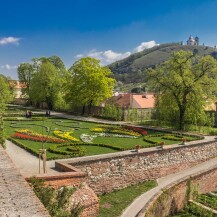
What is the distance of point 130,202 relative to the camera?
15516 mm

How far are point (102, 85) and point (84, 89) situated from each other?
8.69 ft

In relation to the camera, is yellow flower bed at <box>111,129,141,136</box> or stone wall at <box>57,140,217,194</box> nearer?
stone wall at <box>57,140,217,194</box>

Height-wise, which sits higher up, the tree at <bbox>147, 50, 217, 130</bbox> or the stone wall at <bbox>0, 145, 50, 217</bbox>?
the tree at <bbox>147, 50, 217, 130</bbox>

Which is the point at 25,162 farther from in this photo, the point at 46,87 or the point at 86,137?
the point at 46,87

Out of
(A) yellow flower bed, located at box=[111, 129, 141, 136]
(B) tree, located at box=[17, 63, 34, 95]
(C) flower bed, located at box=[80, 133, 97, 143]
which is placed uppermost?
(B) tree, located at box=[17, 63, 34, 95]

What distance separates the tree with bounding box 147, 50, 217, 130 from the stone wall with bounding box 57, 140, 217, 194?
23.2ft

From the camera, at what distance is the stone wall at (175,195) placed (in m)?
13.9

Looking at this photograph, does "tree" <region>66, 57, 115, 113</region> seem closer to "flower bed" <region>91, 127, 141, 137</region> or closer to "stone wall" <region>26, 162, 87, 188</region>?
"flower bed" <region>91, 127, 141, 137</region>

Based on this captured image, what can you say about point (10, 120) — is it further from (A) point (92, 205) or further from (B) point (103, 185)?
(A) point (92, 205)

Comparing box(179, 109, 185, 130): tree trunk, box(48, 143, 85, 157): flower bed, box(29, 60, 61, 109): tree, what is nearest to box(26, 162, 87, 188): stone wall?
box(48, 143, 85, 157): flower bed

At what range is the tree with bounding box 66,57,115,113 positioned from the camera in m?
41.6

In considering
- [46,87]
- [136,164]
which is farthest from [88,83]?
[136,164]

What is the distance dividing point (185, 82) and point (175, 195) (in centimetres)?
1554

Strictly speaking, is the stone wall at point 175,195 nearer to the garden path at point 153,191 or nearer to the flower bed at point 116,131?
the garden path at point 153,191
